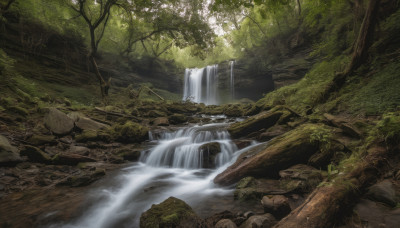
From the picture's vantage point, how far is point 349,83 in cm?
627

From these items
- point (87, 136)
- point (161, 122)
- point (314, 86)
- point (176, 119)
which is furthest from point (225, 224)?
point (176, 119)

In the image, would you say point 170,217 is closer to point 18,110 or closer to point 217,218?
point 217,218

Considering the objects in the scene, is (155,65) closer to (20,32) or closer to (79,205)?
(20,32)

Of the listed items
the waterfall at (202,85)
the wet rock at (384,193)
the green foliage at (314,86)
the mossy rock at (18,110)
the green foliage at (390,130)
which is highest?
the waterfall at (202,85)

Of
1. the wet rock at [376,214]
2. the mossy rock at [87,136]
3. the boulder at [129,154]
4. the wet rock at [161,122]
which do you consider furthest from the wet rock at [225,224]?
the wet rock at [161,122]

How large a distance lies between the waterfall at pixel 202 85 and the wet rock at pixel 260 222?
23762 millimetres

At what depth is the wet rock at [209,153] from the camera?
6.33 m

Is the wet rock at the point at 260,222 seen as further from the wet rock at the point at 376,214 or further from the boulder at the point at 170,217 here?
the wet rock at the point at 376,214

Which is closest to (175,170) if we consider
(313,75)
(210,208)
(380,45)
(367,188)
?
(210,208)

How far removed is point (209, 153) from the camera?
21.4ft

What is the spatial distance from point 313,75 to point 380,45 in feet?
15.8

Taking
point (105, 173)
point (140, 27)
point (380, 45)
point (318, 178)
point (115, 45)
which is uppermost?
point (140, 27)

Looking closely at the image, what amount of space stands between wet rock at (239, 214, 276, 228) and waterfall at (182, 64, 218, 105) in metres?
23.8

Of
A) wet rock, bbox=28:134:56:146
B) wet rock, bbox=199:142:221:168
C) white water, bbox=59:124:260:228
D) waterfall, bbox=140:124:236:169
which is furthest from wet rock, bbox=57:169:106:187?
wet rock, bbox=199:142:221:168
